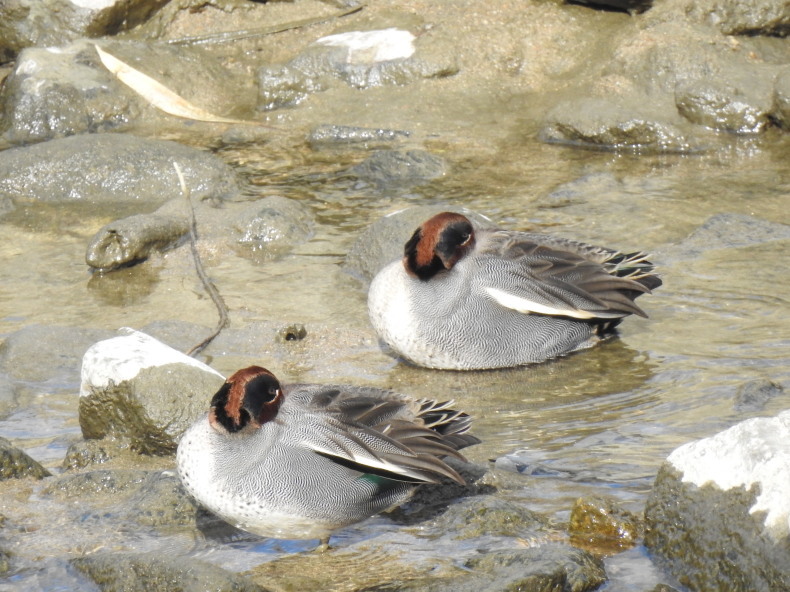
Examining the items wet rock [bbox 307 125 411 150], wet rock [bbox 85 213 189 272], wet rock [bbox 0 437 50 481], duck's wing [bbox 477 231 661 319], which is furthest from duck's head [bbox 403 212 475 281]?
wet rock [bbox 307 125 411 150]

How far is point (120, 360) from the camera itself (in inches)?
222

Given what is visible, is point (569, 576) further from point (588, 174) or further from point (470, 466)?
point (588, 174)

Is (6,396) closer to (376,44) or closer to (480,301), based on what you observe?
(480,301)

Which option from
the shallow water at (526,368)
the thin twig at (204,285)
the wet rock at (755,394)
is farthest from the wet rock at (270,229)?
the wet rock at (755,394)

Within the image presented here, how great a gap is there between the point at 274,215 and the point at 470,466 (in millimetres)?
4219

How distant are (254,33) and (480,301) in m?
7.03

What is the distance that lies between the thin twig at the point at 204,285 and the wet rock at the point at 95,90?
2.18 metres

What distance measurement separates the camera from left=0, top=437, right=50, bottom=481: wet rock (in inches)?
203

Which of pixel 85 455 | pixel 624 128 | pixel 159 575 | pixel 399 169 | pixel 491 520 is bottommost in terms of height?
pixel 399 169

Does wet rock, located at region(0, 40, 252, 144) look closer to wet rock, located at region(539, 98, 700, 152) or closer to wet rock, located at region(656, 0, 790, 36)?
wet rock, located at region(539, 98, 700, 152)

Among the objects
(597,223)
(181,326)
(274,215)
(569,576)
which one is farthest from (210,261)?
(569,576)

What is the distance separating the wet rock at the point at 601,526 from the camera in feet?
14.8

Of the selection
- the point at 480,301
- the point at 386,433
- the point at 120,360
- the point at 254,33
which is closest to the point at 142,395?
the point at 120,360

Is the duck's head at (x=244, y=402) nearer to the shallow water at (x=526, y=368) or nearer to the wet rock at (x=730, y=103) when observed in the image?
the shallow water at (x=526, y=368)
